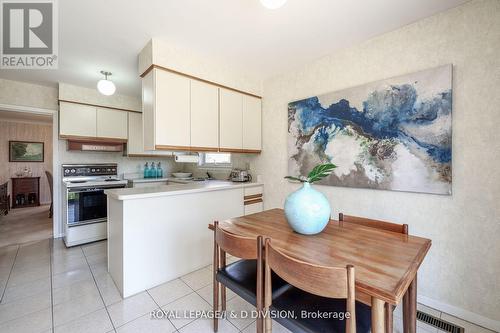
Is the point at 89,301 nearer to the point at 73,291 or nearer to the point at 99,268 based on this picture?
the point at 73,291

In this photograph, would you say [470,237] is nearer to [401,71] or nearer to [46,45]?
[401,71]

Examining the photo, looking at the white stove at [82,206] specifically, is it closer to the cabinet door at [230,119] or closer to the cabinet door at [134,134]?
the cabinet door at [134,134]

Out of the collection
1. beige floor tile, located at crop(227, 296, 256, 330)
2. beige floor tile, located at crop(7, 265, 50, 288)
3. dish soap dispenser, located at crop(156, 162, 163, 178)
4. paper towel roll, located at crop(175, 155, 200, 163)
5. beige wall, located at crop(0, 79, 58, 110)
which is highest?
beige wall, located at crop(0, 79, 58, 110)

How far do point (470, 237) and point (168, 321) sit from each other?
93.8 inches

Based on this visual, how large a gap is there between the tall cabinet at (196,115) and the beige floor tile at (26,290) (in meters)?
1.65

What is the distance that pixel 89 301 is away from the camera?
6.14ft

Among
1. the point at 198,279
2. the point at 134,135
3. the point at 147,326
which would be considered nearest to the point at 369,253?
the point at 147,326

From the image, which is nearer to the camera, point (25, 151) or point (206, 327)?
point (206, 327)

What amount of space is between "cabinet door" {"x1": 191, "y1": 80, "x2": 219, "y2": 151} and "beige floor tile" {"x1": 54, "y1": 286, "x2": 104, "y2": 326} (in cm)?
168

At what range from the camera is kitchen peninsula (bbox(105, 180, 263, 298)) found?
1.95 meters

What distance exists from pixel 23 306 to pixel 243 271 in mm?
1917

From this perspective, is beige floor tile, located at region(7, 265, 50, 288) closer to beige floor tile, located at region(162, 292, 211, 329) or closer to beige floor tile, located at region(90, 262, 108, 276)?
beige floor tile, located at region(90, 262, 108, 276)

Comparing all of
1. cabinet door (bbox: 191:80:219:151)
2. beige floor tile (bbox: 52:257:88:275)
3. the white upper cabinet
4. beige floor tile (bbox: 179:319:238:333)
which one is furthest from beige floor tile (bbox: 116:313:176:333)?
the white upper cabinet

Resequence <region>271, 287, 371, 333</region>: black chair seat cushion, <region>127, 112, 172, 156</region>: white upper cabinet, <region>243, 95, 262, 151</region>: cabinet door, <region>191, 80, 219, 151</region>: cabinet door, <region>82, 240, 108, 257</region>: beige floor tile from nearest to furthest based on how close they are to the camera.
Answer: <region>271, 287, 371, 333</region>: black chair seat cushion, <region>191, 80, 219, 151</region>: cabinet door, <region>82, 240, 108, 257</region>: beige floor tile, <region>243, 95, 262, 151</region>: cabinet door, <region>127, 112, 172, 156</region>: white upper cabinet
